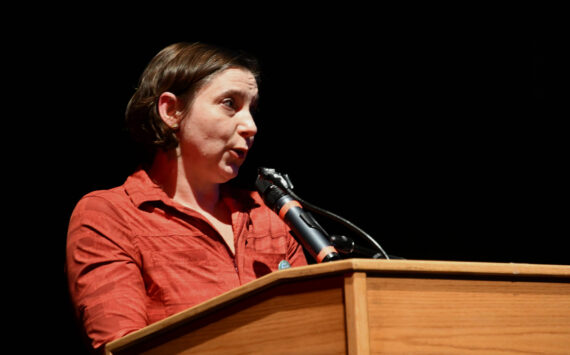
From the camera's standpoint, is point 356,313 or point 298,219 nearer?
point 356,313

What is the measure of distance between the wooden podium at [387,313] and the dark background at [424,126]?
1.67 metres

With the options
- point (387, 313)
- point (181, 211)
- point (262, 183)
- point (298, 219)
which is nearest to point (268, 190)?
point (262, 183)

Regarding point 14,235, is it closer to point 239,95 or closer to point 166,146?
point 166,146

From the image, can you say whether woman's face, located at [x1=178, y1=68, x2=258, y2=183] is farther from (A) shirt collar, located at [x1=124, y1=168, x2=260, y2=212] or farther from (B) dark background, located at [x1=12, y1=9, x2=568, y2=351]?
(B) dark background, located at [x1=12, y1=9, x2=568, y2=351]

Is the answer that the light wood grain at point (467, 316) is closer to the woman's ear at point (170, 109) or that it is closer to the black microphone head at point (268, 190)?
the black microphone head at point (268, 190)

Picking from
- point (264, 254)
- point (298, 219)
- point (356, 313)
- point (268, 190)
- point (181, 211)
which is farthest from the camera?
point (264, 254)

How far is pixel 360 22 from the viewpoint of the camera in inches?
119

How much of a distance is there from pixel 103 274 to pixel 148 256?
183 millimetres

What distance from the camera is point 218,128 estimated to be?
200 centimetres

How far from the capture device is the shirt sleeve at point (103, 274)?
1511mm

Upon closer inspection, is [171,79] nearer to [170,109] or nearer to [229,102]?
[170,109]

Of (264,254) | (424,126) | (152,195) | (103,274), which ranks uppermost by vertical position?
(424,126)

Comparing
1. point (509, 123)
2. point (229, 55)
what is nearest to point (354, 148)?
point (509, 123)

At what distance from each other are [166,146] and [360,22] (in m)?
1.39
